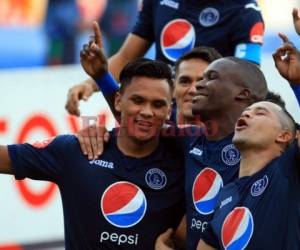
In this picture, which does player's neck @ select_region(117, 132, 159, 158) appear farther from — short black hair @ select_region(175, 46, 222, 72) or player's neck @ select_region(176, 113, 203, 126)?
short black hair @ select_region(175, 46, 222, 72)

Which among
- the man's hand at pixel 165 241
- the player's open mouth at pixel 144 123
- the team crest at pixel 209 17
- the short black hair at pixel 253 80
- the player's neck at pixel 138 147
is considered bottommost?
the man's hand at pixel 165 241

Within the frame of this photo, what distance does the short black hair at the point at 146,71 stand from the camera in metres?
5.39

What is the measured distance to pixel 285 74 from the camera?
4840mm

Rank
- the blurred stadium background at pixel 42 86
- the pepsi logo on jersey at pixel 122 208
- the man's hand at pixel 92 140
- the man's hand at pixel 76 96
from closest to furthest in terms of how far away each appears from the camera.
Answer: the pepsi logo on jersey at pixel 122 208
the man's hand at pixel 92 140
the man's hand at pixel 76 96
the blurred stadium background at pixel 42 86

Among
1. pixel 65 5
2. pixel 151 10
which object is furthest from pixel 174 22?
pixel 65 5

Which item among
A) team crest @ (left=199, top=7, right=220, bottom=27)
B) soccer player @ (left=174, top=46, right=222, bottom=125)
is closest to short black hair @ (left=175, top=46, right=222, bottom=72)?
soccer player @ (left=174, top=46, right=222, bottom=125)

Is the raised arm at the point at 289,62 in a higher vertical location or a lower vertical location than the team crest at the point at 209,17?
lower

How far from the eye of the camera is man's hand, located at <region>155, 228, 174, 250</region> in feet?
16.8

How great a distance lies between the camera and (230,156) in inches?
202

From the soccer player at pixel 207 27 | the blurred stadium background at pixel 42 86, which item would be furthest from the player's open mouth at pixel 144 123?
the blurred stadium background at pixel 42 86

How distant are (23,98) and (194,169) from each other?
3.33 metres

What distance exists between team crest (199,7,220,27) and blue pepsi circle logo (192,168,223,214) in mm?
1400

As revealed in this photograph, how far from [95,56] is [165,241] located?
3.16 ft

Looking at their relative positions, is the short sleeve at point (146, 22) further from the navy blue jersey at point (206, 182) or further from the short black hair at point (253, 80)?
the navy blue jersey at point (206, 182)
